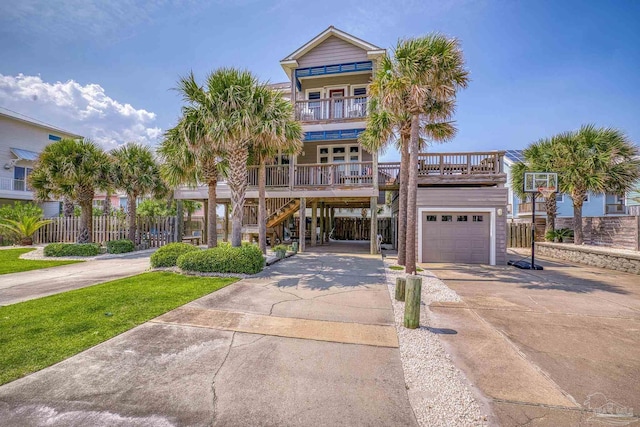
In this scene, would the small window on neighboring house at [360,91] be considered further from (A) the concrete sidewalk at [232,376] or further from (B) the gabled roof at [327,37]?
(A) the concrete sidewalk at [232,376]

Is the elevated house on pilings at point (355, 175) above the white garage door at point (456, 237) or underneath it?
above

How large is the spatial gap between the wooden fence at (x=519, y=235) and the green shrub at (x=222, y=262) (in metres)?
17.6

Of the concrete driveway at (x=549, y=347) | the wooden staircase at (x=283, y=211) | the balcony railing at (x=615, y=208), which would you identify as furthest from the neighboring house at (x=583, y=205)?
the wooden staircase at (x=283, y=211)

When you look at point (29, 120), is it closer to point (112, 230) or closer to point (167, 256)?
point (112, 230)

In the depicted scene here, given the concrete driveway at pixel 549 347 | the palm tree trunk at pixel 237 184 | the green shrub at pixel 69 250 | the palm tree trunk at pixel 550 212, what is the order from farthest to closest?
the palm tree trunk at pixel 550 212
the green shrub at pixel 69 250
the palm tree trunk at pixel 237 184
the concrete driveway at pixel 549 347

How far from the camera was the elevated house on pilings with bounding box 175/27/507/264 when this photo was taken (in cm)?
1152

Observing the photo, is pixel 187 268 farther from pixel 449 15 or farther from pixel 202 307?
pixel 449 15

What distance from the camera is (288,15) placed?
11016 millimetres

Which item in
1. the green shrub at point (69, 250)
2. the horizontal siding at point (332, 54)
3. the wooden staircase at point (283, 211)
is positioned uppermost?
the horizontal siding at point (332, 54)

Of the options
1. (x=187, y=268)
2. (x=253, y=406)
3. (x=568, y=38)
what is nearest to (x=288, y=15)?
(x=187, y=268)

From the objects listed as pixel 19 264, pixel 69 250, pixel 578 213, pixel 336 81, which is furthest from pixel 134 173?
pixel 578 213

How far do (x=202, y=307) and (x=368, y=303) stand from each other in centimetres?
348

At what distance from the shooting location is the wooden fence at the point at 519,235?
708 inches

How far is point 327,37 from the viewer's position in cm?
1473
